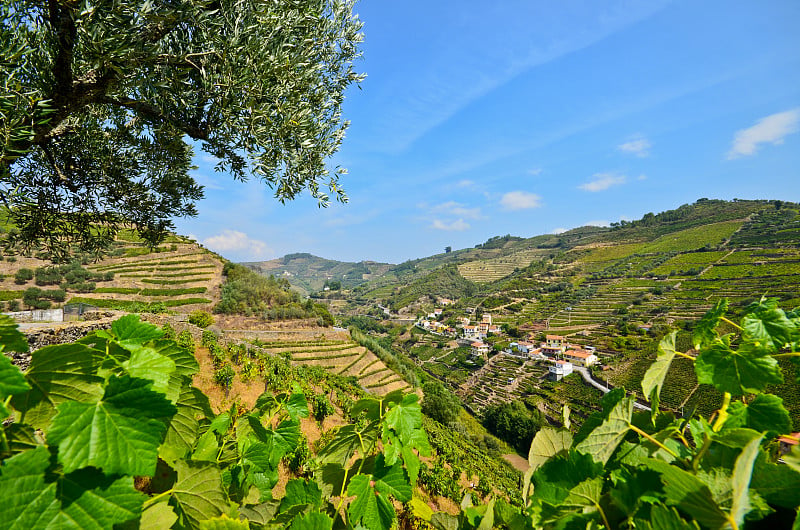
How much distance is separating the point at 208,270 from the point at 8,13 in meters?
46.0

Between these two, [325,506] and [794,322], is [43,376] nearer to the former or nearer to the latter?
[325,506]

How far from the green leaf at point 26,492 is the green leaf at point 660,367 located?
49.1 inches

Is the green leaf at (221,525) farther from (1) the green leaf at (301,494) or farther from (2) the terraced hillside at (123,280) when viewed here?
(2) the terraced hillside at (123,280)

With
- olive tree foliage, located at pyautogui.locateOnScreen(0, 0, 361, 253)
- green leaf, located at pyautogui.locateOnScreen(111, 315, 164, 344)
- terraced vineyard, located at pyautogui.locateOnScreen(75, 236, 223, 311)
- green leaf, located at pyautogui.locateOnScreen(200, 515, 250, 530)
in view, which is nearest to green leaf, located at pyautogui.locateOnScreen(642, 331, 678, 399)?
green leaf, located at pyautogui.locateOnScreen(200, 515, 250, 530)

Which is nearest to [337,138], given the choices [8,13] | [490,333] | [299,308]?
[8,13]

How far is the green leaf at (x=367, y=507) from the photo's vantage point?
97cm

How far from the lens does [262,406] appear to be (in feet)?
5.57

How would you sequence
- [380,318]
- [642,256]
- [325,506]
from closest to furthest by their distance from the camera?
1. [325,506]
2. [642,256]
3. [380,318]

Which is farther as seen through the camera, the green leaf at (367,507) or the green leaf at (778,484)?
the green leaf at (367,507)

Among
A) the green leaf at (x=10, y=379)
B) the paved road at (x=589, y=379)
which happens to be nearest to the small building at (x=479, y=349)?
the paved road at (x=589, y=379)

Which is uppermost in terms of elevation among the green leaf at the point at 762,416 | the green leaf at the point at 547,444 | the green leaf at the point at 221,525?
the green leaf at the point at 762,416

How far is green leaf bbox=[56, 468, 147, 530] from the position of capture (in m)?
0.60

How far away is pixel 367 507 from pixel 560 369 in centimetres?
5694

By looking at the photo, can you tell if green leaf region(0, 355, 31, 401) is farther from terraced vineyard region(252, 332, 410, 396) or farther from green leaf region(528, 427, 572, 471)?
terraced vineyard region(252, 332, 410, 396)
